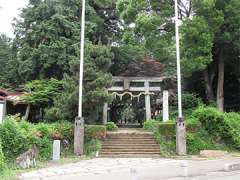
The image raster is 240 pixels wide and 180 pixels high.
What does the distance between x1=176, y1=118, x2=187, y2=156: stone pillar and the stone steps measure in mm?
1206

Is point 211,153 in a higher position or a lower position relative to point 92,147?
lower

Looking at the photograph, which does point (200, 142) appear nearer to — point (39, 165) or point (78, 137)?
point (78, 137)

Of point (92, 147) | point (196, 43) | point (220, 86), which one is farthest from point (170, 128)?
point (220, 86)

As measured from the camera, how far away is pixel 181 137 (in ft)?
70.8

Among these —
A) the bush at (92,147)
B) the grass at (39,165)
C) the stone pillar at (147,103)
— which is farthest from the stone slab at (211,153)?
the stone pillar at (147,103)

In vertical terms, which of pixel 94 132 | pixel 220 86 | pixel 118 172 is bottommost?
pixel 118 172

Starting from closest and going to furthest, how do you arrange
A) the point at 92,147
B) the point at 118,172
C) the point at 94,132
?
the point at 118,172 < the point at 92,147 < the point at 94,132

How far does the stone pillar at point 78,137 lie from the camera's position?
69.3 ft

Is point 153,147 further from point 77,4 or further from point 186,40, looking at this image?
point 77,4

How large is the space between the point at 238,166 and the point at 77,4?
21000 mm

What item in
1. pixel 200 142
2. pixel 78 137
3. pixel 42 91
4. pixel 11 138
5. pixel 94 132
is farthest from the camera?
pixel 42 91

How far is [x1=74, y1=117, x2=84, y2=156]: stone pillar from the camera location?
2111cm

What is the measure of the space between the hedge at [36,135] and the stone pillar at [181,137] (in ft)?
14.0

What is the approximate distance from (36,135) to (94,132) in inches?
155
